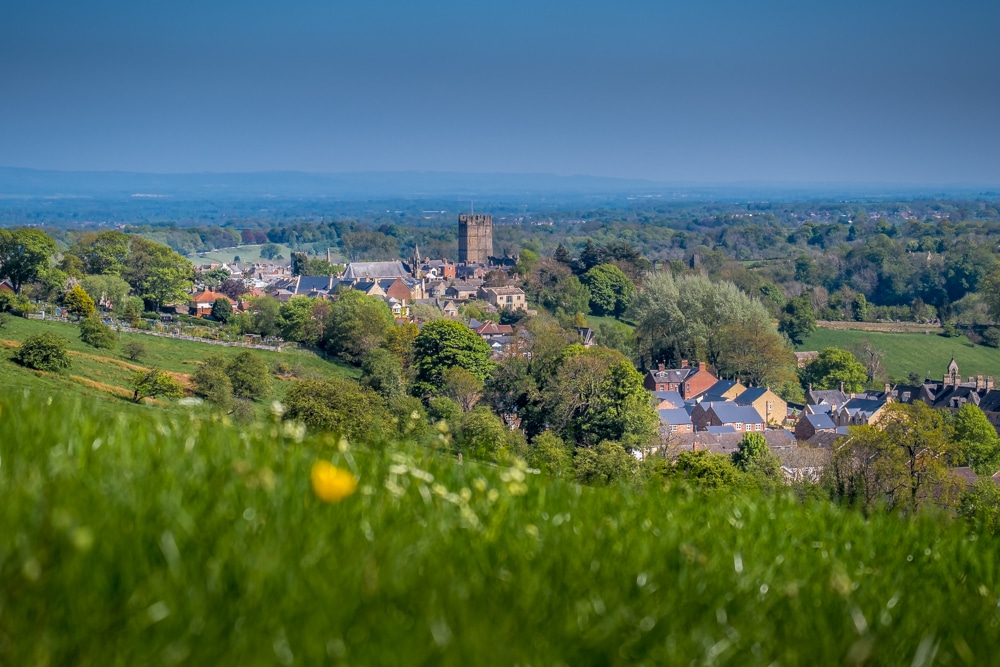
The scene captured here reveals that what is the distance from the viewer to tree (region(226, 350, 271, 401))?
123ft

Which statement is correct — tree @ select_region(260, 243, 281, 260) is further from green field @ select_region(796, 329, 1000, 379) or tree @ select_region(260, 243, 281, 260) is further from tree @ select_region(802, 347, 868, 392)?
tree @ select_region(802, 347, 868, 392)

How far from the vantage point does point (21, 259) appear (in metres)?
60.8

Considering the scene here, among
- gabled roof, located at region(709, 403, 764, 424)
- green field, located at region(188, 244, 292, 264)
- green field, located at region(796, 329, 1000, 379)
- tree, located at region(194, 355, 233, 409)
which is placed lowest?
green field, located at region(188, 244, 292, 264)

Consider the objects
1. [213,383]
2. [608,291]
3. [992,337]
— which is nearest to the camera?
[213,383]

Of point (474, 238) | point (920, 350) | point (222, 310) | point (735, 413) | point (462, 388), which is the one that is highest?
point (462, 388)

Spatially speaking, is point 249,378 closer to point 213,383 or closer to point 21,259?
point 213,383

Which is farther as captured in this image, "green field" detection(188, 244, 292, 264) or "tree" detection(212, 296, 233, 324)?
"green field" detection(188, 244, 292, 264)

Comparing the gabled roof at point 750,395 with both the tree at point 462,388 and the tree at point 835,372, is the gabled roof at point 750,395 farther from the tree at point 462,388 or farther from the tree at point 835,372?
the tree at point 462,388

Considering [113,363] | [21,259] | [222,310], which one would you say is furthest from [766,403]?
[21,259]

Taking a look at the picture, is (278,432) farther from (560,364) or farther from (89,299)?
(89,299)

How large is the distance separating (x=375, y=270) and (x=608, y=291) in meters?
35.5

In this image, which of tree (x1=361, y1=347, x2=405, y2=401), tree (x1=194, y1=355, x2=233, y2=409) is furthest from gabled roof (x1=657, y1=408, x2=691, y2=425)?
tree (x1=194, y1=355, x2=233, y2=409)

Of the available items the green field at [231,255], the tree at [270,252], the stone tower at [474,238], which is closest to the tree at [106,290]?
the stone tower at [474,238]

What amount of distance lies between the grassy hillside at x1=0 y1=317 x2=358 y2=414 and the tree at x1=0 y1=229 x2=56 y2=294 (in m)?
14.8
